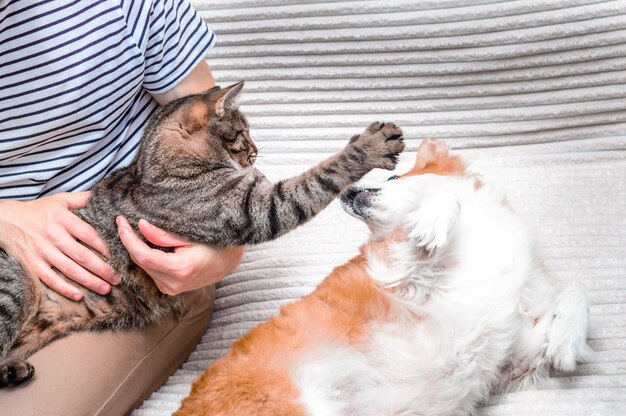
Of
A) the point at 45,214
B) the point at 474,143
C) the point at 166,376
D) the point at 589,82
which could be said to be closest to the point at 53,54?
the point at 45,214

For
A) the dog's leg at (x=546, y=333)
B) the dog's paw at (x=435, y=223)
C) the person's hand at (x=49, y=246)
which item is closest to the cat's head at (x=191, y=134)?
the person's hand at (x=49, y=246)

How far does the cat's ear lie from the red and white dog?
481 mm

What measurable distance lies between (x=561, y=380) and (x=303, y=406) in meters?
0.67

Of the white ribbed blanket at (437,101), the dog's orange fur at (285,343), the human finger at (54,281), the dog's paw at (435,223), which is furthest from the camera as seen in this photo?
the white ribbed blanket at (437,101)

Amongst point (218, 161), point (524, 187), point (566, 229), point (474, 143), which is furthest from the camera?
point (474, 143)

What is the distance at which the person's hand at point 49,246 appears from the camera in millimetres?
1768

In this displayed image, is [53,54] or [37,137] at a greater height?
[53,54]

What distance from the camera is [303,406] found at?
5.10ft

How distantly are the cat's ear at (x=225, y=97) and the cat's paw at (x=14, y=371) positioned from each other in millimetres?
831

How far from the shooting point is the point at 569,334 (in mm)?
1648

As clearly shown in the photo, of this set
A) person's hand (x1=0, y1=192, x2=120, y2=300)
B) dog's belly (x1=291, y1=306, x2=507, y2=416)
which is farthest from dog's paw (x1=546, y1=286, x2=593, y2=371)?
person's hand (x1=0, y1=192, x2=120, y2=300)

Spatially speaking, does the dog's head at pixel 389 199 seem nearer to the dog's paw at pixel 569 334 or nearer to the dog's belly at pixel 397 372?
the dog's belly at pixel 397 372

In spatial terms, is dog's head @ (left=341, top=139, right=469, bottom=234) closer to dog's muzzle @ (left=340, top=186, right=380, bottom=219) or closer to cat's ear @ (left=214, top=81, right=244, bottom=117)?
dog's muzzle @ (left=340, top=186, right=380, bottom=219)

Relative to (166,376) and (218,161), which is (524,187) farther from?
(166,376)
